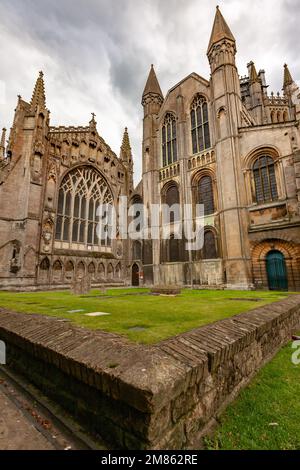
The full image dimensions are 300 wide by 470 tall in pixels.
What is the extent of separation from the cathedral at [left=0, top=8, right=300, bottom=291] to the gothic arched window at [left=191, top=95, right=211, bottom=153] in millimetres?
114

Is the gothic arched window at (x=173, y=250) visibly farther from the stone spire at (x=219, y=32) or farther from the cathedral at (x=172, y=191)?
the stone spire at (x=219, y=32)

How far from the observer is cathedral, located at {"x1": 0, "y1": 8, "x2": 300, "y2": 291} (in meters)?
17.0

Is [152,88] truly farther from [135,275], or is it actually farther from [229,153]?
[135,275]

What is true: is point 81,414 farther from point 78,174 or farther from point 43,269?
point 78,174

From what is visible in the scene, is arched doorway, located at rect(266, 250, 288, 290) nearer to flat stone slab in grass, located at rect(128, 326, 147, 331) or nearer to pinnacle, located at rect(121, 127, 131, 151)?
flat stone slab in grass, located at rect(128, 326, 147, 331)

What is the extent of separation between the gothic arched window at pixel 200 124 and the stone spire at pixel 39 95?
15052 millimetres

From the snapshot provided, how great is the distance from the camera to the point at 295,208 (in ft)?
53.1

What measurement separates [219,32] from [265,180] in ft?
53.9

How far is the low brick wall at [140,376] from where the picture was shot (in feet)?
5.95

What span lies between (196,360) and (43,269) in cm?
1853

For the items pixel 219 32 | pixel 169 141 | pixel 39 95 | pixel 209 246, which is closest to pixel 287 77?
pixel 219 32

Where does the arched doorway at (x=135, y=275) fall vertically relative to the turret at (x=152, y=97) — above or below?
below

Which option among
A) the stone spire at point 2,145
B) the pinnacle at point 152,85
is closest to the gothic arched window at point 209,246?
the pinnacle at point 152,85

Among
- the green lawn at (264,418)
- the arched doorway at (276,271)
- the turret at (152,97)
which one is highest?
the turret at (152,97)
